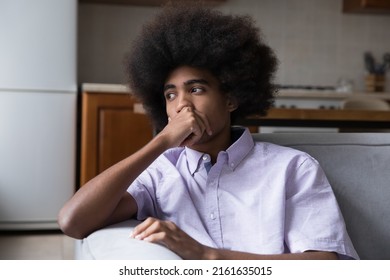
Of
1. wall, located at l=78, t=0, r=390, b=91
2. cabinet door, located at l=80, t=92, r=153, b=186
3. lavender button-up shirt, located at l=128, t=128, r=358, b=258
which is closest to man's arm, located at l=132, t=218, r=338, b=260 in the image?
lavender button-up shirt, located at l=128, t=128, r=358, b=258

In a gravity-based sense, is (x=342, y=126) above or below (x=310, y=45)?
below

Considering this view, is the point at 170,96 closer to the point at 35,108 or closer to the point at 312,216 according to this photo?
the point at 312,216

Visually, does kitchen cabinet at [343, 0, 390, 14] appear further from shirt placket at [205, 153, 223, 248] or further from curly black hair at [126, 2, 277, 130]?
shirt placket at [205, 153, 223, 248]

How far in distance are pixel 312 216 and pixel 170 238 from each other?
0.34 meters

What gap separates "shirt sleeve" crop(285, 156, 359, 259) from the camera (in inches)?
49.9

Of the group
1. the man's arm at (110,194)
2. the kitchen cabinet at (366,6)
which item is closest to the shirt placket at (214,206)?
the man's arm at (110,194)

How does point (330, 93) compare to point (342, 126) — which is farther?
point (330, 93)

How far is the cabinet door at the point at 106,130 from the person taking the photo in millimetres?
3598

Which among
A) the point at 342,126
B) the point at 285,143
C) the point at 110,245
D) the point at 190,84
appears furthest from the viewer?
the point at 342,126

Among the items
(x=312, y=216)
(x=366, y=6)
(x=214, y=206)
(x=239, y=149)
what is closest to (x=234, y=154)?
(x=239, y=149)

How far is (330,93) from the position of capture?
4.23m
